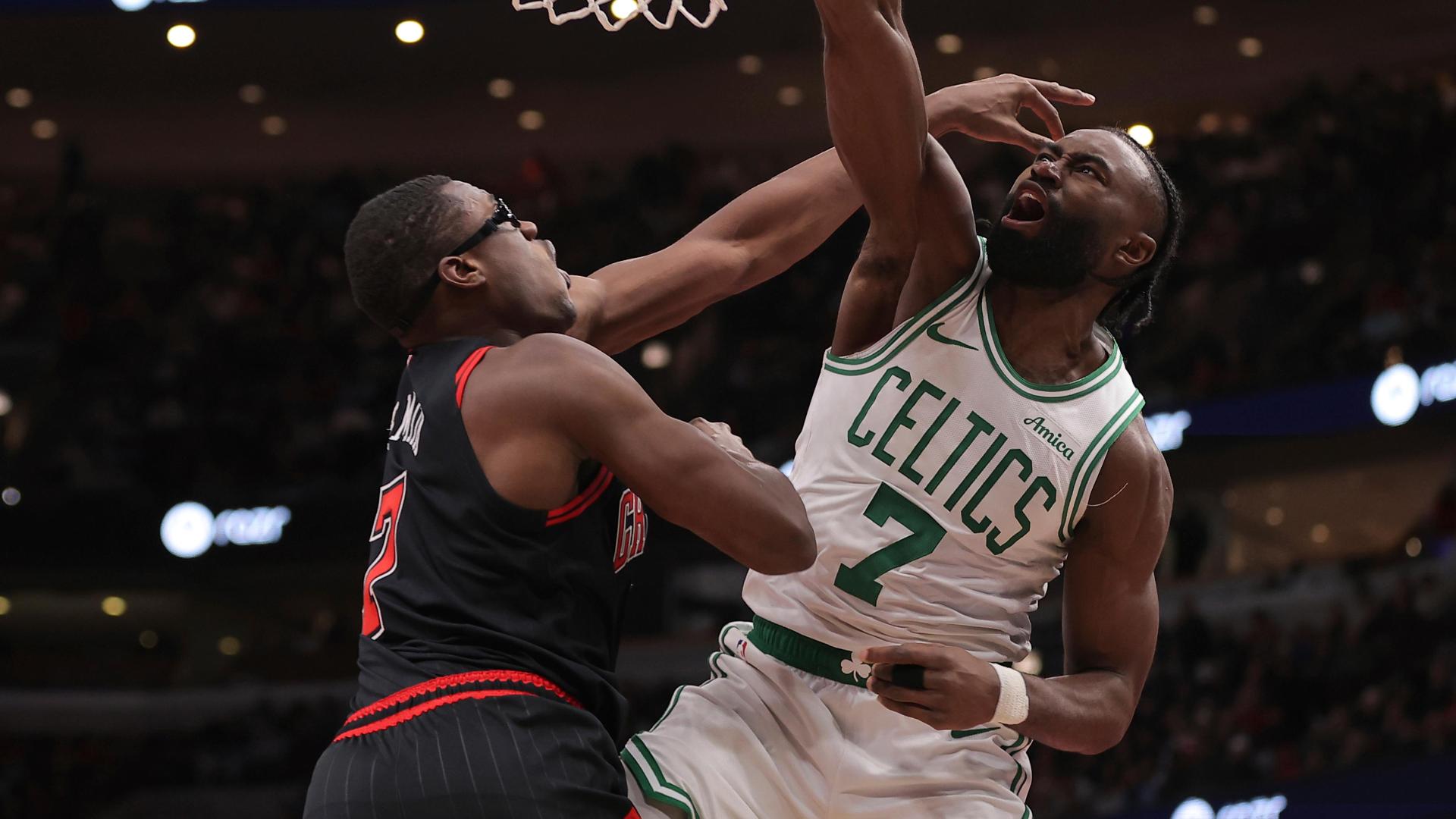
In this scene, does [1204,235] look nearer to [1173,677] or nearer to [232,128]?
[1173,677]

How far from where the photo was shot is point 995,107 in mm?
3805

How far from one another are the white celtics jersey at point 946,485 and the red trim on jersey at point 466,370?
0.93 m

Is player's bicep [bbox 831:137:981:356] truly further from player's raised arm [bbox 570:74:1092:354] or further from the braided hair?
the braided hair

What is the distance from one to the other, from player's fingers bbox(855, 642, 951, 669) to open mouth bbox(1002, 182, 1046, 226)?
98 centimetres

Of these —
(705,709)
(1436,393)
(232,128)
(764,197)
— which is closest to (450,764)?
(705,709)

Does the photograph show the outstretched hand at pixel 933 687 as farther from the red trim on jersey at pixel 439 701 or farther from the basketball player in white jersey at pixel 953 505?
the red trim on jersey at pixel 439 701

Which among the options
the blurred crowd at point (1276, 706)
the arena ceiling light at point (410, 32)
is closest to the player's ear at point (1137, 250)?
the blurred crowd at point (1276, 706)

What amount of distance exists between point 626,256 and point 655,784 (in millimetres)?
10825

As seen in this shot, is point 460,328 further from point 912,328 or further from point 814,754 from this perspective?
point 814,754

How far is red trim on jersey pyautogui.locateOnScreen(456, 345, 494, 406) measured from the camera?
2878 millimetres

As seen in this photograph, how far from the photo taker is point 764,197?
Answer: 13.5 ft

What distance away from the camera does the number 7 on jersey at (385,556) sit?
2957mm

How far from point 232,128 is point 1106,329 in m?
13.6

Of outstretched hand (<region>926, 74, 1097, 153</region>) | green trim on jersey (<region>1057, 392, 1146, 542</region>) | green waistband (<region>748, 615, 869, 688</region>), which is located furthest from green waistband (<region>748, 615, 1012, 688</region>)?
outstretched hand (<region>926, 74, 1097, 153</region>)
